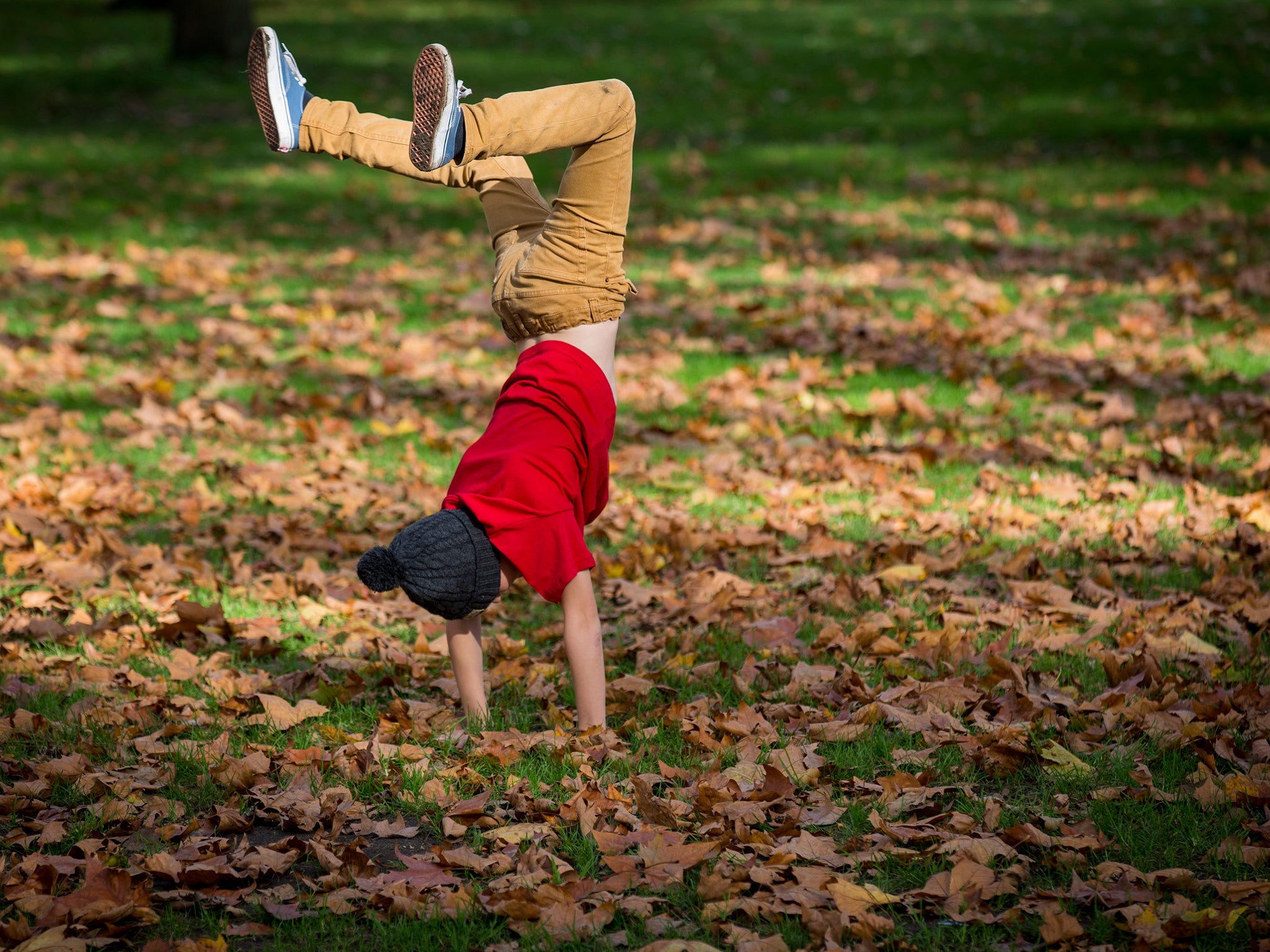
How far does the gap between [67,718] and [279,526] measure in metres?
2.00

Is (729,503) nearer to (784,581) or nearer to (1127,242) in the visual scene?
(784,581)

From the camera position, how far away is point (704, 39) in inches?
896

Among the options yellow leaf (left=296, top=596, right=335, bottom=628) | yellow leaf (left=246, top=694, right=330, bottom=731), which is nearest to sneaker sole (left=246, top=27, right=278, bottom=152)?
yellow leaf (left=246, top=694, right=330, bottom=731)

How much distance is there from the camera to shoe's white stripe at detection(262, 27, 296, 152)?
4031 millimetres

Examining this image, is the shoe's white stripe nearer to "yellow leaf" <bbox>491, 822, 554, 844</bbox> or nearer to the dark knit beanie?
the dark knit beanie

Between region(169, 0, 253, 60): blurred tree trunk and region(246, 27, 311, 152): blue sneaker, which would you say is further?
region(169, 0, 253, 60): blurred tree trunk

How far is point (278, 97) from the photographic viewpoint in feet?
13.2

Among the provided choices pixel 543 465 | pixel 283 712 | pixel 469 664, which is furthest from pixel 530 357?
pixel 283 712

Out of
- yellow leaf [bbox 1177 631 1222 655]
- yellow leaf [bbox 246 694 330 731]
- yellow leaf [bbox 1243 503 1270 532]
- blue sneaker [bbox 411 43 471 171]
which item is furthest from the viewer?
yellow leaf [bbox 1243 503 1270 532]

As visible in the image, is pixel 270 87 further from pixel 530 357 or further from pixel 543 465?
pixel 543 465

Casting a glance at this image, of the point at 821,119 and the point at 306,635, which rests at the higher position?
the point at 821,119

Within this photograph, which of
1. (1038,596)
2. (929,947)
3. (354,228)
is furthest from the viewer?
(354,228)

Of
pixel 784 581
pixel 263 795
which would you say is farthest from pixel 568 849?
pixel 784 581

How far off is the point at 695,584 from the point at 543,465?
1.79 meters
